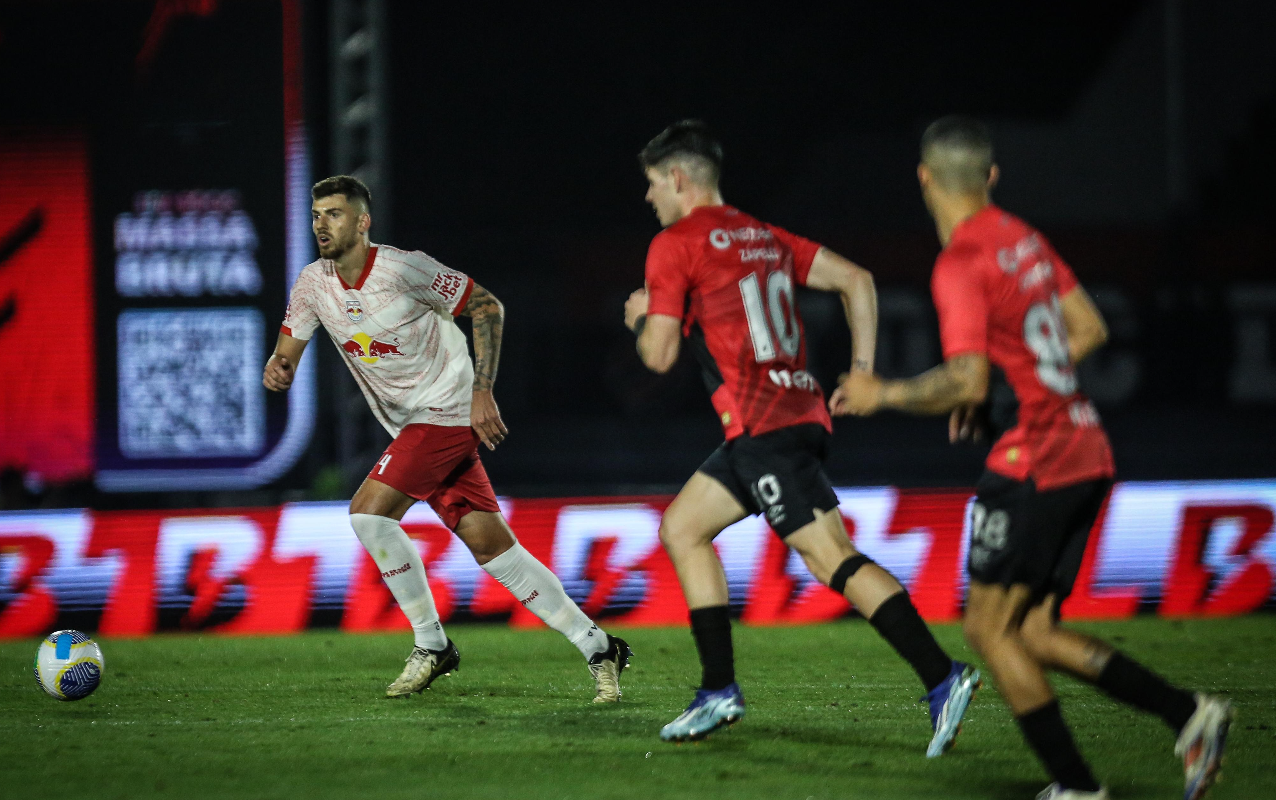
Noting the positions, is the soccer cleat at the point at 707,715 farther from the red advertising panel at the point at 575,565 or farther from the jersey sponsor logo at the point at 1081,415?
the red advertising panel at the point at 575,565

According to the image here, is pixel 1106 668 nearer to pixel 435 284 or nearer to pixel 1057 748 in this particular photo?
pixel 1057 748

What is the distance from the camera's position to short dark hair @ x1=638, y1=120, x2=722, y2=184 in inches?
186

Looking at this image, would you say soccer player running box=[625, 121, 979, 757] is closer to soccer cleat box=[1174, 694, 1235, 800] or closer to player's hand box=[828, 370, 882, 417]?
player's hand box=[828, 370, 882, 417]

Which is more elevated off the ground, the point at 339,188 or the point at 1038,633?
the point at 339,188

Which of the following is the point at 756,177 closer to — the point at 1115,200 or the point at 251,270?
the point at 1115,200

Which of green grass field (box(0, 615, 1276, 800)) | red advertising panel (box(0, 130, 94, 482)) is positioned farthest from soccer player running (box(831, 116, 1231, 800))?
red advertising panel (box(0, 130, 94, 482))

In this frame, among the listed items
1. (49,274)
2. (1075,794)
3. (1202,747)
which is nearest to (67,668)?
(1075,794)

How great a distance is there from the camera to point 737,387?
4652 millimetres

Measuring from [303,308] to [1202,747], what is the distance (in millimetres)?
3992

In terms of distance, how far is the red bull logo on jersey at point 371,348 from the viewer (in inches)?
230

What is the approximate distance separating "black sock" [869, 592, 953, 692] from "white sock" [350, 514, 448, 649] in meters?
2.19

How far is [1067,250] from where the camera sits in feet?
49.8

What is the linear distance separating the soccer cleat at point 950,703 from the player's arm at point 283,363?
3017 mm

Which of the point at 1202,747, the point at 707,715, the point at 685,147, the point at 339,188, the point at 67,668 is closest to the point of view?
the point at 1202,747
